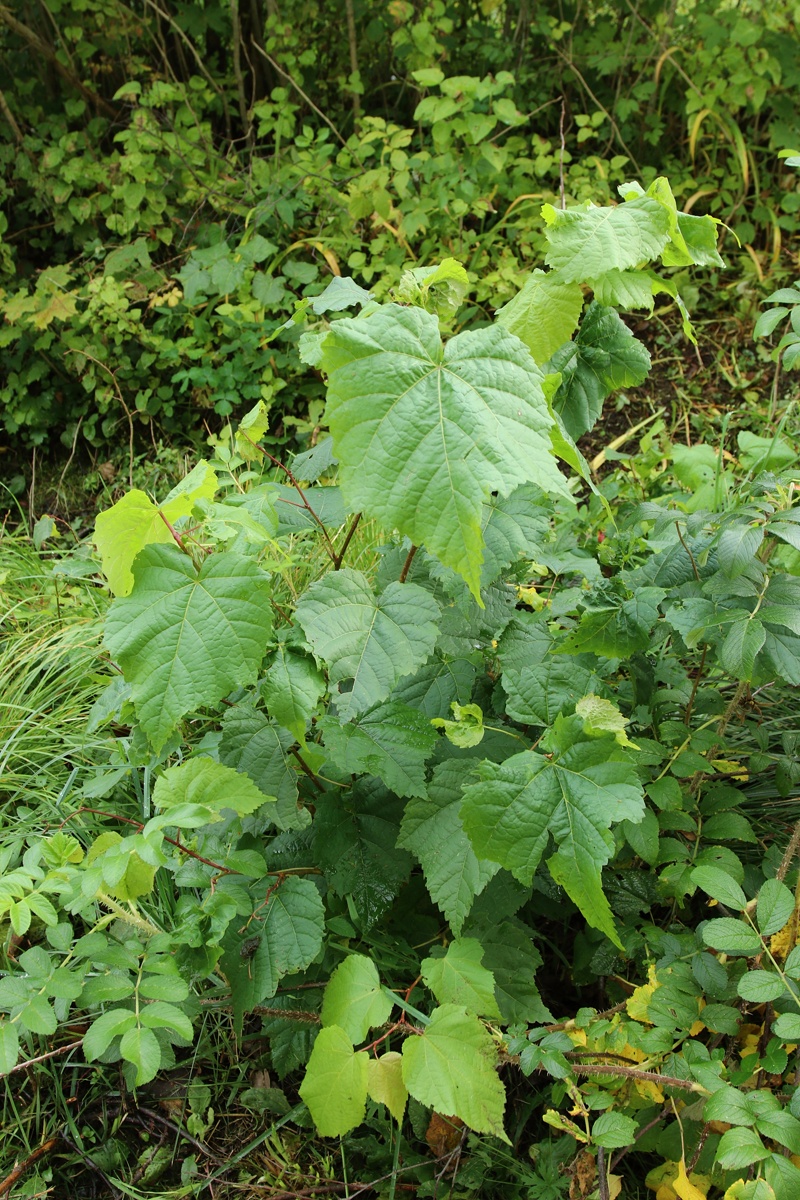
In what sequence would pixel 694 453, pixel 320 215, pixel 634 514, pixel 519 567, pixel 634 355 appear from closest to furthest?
pixel 634 355
pixel 519 567
pixel 634 514
pixel 694 453
pixel 320 215

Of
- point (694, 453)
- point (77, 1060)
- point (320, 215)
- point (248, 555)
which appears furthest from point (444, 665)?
point (320, 215)

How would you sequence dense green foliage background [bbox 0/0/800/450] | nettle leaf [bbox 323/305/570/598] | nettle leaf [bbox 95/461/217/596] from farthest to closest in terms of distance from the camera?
dense green foliage background [bbox 0/0/800/450], nettle leaf [bbox 95/461/217/596], nettle leaf [bbox 323/305/570/598]

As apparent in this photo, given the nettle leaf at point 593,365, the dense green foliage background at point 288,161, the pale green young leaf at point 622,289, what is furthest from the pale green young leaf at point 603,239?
the dense green foliage background at point 288,161

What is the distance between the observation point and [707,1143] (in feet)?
4.17

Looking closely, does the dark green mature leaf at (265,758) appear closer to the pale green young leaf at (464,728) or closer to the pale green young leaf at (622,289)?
the pale green young leaf at (464,728)

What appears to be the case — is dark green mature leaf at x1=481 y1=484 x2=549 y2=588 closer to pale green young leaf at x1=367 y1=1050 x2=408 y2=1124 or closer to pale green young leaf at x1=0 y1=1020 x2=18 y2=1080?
pale green young leaf at x1=367 y1=1050 x2=408 y2=1124

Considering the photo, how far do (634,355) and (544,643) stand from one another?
47 cm

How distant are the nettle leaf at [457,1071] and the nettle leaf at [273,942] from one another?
21 centimetres

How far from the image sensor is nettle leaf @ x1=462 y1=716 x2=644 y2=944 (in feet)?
3.55

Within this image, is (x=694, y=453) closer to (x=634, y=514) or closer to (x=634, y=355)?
(x=634, y=514)

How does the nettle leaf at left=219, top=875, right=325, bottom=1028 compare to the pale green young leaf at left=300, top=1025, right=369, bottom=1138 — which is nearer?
the pale green young leaf at left=300, top=1025, right=369, bottom=1138

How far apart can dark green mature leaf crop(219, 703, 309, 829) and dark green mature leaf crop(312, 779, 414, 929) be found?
0.07 meters

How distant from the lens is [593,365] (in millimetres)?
1274

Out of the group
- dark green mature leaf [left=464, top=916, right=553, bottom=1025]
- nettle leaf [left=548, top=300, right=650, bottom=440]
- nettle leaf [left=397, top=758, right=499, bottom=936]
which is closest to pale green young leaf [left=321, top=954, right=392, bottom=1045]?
nettle leaf [left=397, top=758, right=499, bottom=936]
